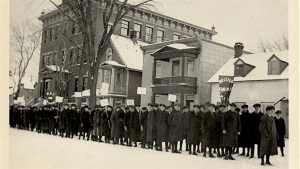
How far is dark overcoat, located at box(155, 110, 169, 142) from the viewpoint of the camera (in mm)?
11383

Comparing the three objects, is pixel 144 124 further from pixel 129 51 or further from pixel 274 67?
pixel 129 51

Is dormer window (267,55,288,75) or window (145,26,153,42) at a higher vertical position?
window (145,26,153,42)

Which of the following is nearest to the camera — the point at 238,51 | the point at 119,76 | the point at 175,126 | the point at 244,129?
the point at 244,129

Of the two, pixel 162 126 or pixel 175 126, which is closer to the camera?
pixel 175 126

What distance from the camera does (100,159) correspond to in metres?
9.63

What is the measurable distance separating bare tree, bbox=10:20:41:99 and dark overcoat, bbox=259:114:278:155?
7.57 metres

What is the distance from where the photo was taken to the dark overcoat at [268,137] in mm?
8398

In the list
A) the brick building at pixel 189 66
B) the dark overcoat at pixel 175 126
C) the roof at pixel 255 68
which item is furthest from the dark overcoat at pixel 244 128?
the brick building at pixel 189 66

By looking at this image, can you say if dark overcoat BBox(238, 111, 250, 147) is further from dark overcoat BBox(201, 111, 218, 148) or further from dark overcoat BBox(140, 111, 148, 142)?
dark overcoat BBox(140, 111, 148, 142)

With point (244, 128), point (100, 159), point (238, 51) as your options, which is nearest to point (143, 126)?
point (100, 159)

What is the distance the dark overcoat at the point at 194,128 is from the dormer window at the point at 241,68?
8673 millimetres

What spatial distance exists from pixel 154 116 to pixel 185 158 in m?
2.70

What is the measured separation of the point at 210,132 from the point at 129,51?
17.3 meters

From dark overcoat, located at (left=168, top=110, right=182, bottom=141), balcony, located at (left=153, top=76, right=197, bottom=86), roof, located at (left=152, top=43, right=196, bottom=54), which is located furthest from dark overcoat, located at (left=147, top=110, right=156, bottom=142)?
roof, located at (left=152, top=43, right=196, bottom=54)
